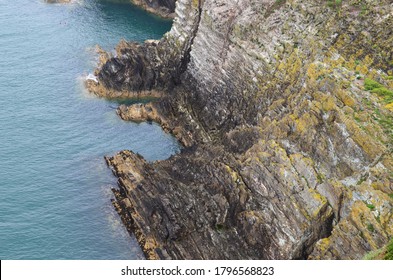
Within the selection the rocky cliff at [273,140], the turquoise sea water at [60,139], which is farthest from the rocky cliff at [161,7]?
the rocky cliff at [273,140]

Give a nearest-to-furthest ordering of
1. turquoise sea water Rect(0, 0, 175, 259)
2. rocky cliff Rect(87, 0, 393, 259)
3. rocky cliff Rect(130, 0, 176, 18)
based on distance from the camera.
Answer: rocky cliff Rect(87, 0, 393, 259) → turquoise sea water Rect(0, 0, 175, 259) → rocky cliff Rect(130, 0, 176, 18)

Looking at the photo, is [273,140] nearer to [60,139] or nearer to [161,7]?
[60,139]

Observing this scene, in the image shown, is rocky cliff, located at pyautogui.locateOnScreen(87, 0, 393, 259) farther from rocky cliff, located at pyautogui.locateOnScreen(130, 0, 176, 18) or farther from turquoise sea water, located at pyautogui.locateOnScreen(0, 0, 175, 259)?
rocky cliff, located at pyautogui.locateOnScreen(130, 0, 176, 18)

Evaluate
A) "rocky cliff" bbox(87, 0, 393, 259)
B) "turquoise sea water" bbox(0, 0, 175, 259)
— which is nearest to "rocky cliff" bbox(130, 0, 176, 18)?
"turquoise sea water" bbox(0, 0, 175, 259)

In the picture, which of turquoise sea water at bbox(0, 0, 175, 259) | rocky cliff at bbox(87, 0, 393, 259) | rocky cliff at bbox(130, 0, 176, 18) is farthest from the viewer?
rocky cliff at bbox(130, 0, 176, 18)

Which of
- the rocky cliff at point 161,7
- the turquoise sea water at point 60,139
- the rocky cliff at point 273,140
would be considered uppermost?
the rocky cliff at point 273,140

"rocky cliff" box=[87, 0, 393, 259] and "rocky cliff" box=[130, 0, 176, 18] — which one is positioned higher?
"rocky cliff" box=[87, 0, 393, 259]

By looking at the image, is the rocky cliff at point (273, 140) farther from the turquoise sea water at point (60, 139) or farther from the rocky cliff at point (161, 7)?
the rocky cliff at point (161, 7)
